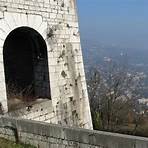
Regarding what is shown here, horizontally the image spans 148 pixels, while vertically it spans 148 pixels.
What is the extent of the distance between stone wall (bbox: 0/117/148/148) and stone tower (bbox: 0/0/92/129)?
2.34 metres

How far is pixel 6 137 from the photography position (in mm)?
7496

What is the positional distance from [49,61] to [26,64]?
1.04 metres

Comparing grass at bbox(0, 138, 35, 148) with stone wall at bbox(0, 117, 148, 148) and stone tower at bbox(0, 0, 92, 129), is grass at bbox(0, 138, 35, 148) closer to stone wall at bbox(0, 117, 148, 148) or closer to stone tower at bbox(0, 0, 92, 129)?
stone wall at bbox(0, 117, 148, 148)

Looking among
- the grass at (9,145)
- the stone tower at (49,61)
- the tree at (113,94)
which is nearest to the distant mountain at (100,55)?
the tree at (113,94)

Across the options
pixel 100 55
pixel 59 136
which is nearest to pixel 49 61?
pixel 59 136

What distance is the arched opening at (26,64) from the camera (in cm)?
1080

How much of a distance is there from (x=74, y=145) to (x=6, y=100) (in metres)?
3.19

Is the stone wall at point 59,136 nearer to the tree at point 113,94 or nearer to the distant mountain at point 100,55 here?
the tree at point 113,94

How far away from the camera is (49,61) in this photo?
10656mm

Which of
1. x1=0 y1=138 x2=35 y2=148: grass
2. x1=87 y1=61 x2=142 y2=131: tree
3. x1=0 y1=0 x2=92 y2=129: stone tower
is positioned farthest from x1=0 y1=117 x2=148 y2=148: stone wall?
x1=87 y1=61 x2=142 y2=131: tree

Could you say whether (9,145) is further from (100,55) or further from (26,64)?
(100,55)

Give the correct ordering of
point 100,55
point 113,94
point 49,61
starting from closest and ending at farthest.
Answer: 1. point 49,61
2. point 113,94
3. point 100,55

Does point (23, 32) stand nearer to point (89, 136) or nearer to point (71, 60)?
point (71, 60)

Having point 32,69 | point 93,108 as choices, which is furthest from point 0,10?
point 93,108
